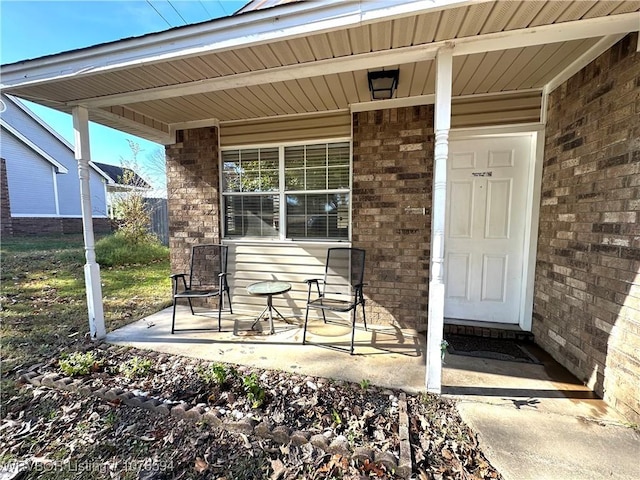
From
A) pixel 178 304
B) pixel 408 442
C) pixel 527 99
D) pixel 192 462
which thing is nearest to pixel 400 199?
pixel 527 99

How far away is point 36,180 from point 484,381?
15236 mm

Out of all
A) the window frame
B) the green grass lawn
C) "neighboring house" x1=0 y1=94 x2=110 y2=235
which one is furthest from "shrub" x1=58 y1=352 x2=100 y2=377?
"neighboring house" x1=0 y1=94 x2=110 y2=235

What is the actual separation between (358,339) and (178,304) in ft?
9.00

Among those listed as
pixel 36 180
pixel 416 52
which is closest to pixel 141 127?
pixel 416 52

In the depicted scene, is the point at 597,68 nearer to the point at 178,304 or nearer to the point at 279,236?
the point at 279,236

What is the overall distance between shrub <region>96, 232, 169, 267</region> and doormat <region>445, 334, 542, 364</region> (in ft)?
25.0

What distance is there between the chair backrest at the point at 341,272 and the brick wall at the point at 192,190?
1603mm

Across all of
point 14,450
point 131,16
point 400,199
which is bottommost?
point 14,450

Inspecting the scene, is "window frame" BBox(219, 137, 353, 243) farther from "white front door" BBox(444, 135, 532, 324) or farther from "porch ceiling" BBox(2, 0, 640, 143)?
"white front door" BBox(444, 135, 532, 324)

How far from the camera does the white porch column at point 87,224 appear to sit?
9.34 feet

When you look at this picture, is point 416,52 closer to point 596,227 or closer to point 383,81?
point 383,81

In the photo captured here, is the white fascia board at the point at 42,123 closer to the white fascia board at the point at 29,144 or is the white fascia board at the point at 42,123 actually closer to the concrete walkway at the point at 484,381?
the white fascia board at the point at 29,144

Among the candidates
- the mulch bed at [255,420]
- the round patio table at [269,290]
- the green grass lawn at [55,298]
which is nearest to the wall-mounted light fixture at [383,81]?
the round patio table at [269,290]

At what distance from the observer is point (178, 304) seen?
4.14m
